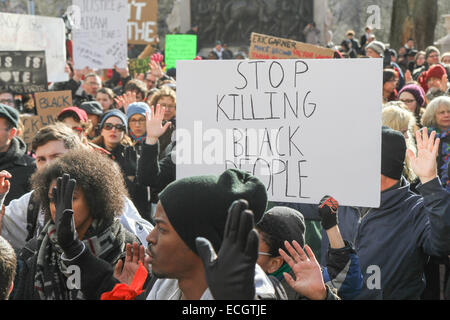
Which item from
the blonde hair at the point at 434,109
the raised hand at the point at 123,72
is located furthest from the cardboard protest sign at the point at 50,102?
the blonde hair at the point at 434,109

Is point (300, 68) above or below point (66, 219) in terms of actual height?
above

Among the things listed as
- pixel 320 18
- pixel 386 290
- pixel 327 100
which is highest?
pixel 320 18

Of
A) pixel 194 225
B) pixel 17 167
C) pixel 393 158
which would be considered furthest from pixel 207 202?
pixel 17 167

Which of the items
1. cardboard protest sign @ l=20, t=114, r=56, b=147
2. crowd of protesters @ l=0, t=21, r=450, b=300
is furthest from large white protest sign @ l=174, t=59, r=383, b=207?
cardboard protest sign @ l=20, t=114, r=56, b=147

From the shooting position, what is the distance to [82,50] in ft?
26.5

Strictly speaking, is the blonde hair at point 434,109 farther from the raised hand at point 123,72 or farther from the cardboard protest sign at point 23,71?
the raised hand at point 123,72

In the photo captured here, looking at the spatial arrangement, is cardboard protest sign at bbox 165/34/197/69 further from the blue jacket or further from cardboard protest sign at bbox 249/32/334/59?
the blue jacket

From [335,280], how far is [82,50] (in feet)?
20.5

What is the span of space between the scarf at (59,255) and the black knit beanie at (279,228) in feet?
1.71

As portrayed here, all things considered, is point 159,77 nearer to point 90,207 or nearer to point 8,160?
point 8,160

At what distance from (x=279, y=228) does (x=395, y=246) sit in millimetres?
654

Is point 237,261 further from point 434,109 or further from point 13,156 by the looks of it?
point 434,109

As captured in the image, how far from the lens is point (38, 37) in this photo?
686 centimetres
